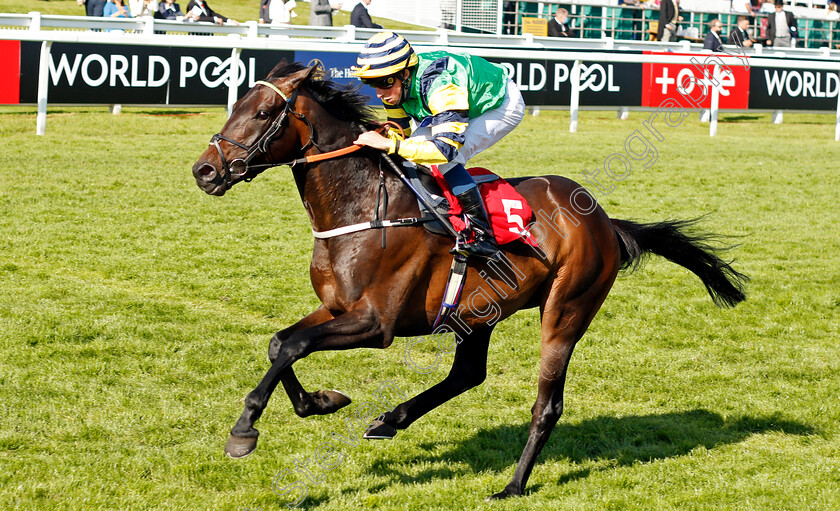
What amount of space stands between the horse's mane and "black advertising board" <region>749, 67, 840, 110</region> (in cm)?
1380

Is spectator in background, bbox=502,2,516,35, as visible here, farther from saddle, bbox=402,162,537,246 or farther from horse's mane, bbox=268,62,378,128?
horse's mane, bbox=268,62,378,128

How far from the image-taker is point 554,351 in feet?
16.2

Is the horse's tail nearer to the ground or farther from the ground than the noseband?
nearer to the ground

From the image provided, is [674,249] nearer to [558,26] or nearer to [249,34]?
[249,34]

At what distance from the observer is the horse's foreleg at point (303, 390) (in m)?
4.37

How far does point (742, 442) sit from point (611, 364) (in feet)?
4.54

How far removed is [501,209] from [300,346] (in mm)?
1261

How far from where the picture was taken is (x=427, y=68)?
444 cm

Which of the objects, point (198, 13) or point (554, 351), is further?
point (198, 13)

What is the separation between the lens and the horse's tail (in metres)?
5.42

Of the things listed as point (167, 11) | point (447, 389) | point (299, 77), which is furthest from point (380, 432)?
point (167, 11)

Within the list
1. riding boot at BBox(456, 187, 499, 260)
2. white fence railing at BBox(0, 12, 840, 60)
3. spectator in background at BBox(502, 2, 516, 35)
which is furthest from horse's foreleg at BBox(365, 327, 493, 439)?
spectator in background at BBox(502, 2, 516, 35)

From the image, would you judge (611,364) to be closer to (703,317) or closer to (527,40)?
(703,317)

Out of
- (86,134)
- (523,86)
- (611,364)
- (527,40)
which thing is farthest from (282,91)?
(527,40)
